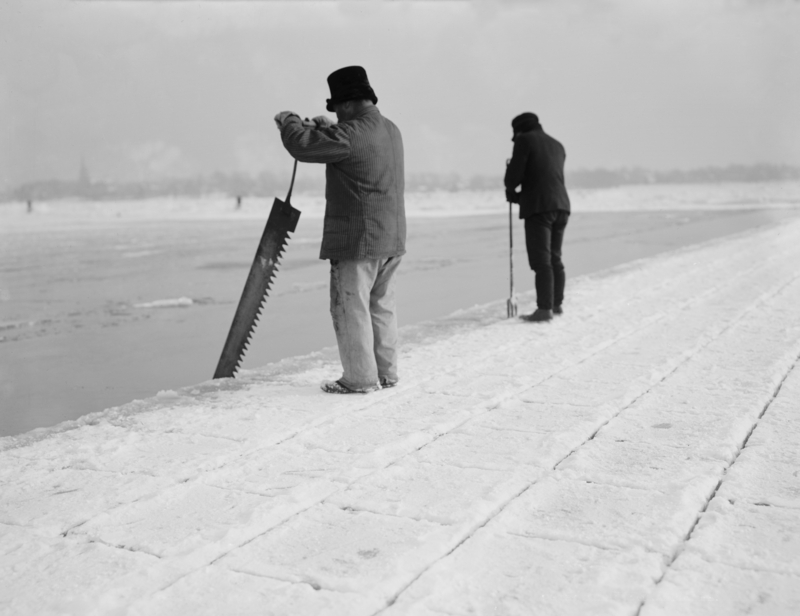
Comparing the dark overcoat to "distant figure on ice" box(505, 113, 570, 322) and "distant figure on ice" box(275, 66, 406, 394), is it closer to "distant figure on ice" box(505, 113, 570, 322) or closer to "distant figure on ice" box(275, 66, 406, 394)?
"distant figure on ice" box(505, 113, 570, 322)

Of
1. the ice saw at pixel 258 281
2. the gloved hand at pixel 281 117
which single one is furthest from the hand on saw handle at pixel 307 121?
the ice saw at pixel 258 281

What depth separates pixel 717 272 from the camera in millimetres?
9758

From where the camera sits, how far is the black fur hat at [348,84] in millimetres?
4379

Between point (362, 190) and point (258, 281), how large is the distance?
92 cm

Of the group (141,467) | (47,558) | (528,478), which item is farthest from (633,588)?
(141,467)

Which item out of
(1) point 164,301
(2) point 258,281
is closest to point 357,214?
(2) point 258,281

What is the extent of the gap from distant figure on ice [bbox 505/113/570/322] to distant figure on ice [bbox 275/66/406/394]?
242cm

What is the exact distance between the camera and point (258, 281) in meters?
4.93

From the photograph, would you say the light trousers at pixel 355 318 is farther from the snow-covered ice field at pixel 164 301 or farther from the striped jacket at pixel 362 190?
the snow-covered ice field at pixel 164 301

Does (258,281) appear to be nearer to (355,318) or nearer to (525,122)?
(355,318)

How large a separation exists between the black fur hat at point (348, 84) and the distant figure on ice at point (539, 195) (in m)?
2.50

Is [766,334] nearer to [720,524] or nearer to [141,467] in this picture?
[720,524]

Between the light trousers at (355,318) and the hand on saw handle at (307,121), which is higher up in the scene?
the hand on saw handle at (307,121)

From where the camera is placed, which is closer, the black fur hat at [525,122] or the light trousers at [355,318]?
the light trousers at [355,318]
